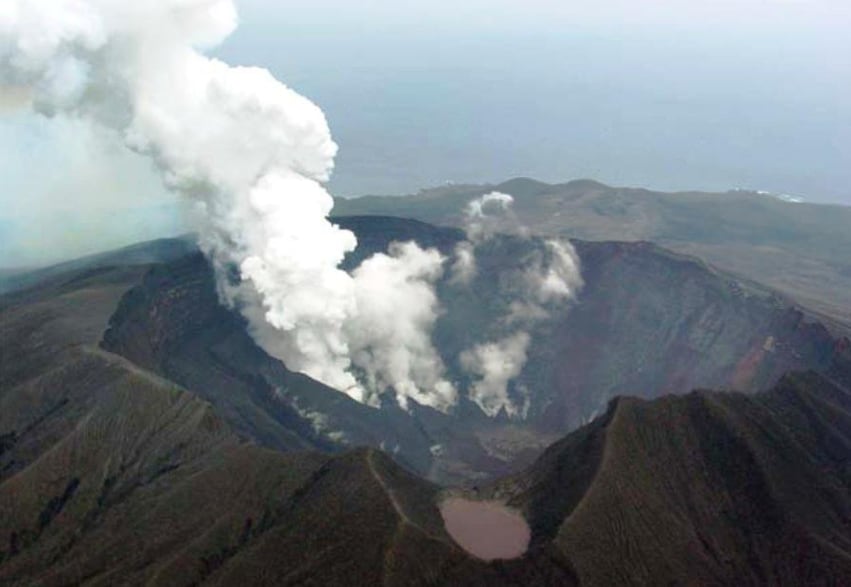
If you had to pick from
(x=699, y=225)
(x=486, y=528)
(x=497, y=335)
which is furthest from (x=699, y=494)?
(x=699, y=225)

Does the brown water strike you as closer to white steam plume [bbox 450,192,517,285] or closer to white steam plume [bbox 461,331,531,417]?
white steam plume [bbox 461,331,531,417]

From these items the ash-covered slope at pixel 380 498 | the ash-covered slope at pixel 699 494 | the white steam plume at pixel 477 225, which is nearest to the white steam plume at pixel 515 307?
the white steam plume at pixel 477 225

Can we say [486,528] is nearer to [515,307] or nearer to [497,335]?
[497,335]

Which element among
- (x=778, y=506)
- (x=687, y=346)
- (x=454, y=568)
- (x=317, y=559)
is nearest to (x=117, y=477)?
(x=317, y=559)

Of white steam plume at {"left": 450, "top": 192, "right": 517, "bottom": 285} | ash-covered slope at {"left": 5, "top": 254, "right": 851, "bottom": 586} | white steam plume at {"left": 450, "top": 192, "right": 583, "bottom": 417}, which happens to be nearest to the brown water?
ash-covered slope at {"left": 5, "top": 254, "right": 851, "bottom": 586}

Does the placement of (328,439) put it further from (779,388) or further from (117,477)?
(779,388)

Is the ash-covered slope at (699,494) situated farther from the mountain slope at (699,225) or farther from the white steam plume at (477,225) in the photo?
the mountain slope at (699,225)

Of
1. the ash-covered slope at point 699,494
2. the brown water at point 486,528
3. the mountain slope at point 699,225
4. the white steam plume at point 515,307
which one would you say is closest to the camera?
the brown water at point 486,528

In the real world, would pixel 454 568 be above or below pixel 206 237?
below
